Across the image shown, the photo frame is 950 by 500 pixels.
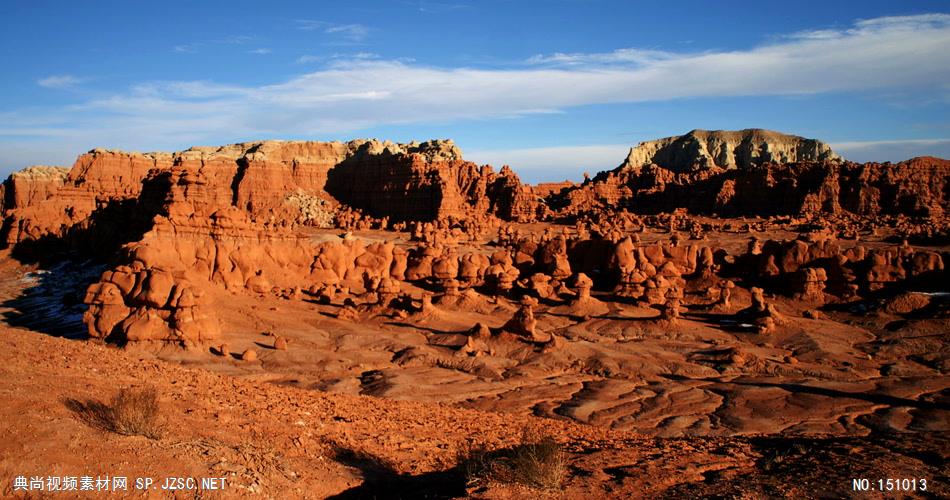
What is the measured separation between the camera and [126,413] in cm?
1042

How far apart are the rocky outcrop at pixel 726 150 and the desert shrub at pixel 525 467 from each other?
286 feet

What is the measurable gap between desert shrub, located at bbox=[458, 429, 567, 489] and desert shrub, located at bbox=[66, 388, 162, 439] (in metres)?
4.65

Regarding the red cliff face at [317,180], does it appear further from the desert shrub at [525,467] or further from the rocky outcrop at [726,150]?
the desert shrub at [525,467]

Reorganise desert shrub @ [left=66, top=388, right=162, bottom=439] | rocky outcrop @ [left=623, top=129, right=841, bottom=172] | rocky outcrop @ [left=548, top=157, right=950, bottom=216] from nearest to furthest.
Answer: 1. desert shrub @ [left=66, top=388, right=162, bottom=439]
2. rocky outcrop @ [left=548, top=157, right=950, bottom=216]
3. rocky outcrop @ [left=623, top=129, right=841, bottom=172]

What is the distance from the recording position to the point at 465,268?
40.0 meters

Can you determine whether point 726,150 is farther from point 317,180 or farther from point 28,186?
point 28,186

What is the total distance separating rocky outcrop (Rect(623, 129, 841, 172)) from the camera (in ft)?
304

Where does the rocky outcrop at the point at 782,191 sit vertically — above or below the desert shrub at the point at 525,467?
above

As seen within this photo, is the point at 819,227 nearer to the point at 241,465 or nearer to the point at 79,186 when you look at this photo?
the point at 241,465

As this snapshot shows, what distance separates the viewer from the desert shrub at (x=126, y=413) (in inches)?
407

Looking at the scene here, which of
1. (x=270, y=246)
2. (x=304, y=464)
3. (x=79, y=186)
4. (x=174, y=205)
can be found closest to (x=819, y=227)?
(x=270, y=246)

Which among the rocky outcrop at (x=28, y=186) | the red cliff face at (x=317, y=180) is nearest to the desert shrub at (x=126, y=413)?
the red cliff face at (x=317, y=180)

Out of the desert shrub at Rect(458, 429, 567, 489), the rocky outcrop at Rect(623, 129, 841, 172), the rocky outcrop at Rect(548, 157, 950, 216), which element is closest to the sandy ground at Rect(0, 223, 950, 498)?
the desert shrub at Rect(458, 429, 567, 489)

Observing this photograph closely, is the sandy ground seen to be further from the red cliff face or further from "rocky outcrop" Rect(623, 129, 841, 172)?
"rocky outcrop" Rect(623, 129, 841, 172)
